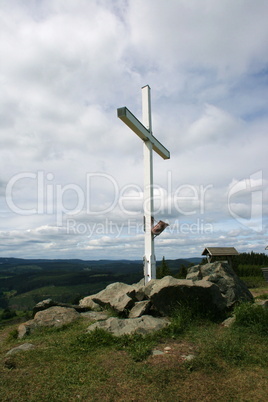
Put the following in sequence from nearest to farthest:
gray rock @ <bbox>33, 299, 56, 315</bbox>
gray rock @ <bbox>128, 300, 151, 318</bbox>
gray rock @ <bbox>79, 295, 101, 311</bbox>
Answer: gray rock @ <bbox>128, 300, 151, 318</bbox> → gray rock @ <bbox>33, 299, 56, 315</bbox> → gray rock @ <bbox>79, 295, 101, 311</bbox>

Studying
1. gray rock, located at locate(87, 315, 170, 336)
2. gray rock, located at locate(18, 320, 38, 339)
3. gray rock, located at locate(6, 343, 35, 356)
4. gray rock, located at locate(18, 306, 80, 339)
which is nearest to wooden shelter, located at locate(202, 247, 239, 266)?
gray rock, located at locate(18, 306, 80, 339)

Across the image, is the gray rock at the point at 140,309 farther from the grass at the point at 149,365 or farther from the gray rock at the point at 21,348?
the gray rock at the point at 21,348

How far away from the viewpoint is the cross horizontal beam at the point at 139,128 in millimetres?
8781

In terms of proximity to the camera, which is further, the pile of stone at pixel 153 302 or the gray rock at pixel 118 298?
the gray rock at pixel 118 298

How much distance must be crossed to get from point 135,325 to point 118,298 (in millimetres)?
1974

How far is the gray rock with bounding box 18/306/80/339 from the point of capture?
25.0 feet

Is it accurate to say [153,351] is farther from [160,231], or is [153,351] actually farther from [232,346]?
[160,231]

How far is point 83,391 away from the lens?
13.7 ft

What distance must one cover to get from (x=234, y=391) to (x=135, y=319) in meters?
3.20

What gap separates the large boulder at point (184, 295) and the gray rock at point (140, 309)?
0.73 ft

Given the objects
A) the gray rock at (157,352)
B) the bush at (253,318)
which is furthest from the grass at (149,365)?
the gray rock at (157,352)

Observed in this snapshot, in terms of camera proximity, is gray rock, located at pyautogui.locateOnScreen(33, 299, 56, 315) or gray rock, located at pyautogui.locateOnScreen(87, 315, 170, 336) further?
gray rock, located at pyautogui.locateOnScreen(33, 299, 56, 315)

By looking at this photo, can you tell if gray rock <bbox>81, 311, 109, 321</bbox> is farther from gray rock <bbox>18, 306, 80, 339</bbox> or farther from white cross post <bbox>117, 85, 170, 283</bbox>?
white cross post <bbox>117, 85, 170, 283</bbox>

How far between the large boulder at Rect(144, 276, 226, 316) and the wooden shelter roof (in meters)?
12.6
